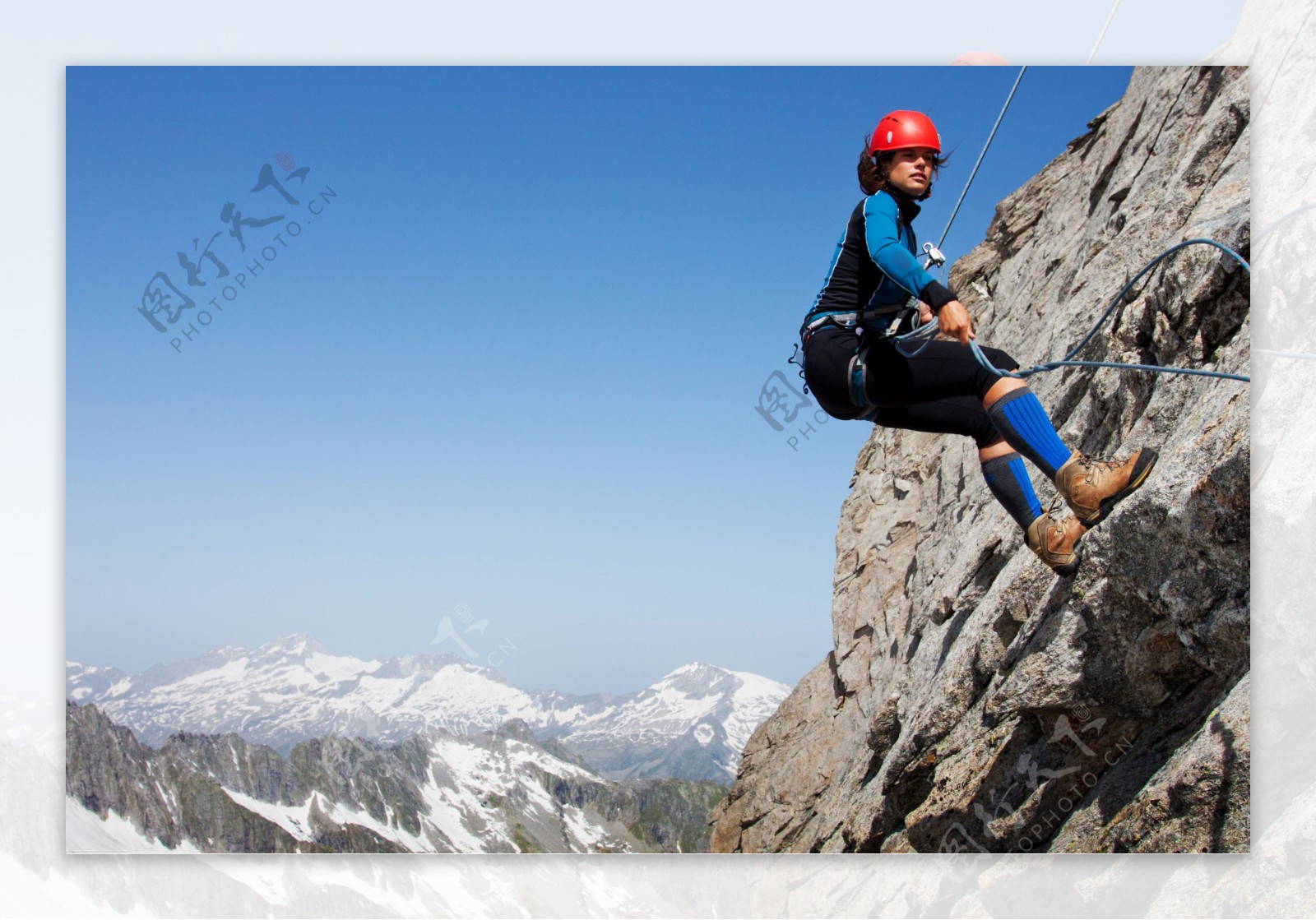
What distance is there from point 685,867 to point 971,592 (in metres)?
2.68

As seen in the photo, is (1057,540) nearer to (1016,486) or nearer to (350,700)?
(1016,486)

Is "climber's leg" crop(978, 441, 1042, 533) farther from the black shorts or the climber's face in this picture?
the climber's face

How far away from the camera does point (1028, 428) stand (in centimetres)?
439

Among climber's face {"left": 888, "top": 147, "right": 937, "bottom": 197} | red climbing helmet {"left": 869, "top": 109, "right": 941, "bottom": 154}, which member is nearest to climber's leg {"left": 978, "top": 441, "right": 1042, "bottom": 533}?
climber's face {"left": 888, "top": 147, "right": 937, "bottom": 197}

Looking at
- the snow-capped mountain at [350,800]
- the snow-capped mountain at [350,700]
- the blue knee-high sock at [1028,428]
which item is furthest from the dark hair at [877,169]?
the snow-capped mountain at [350,700]

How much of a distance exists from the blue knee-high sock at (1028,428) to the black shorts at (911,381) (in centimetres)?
15

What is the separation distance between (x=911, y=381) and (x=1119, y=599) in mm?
1535

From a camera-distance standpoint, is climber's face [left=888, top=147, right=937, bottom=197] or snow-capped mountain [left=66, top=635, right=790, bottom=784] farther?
snow-capped mountain [left=66, top=635, right=790, bottom=784]

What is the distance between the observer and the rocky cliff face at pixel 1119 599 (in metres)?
4.44

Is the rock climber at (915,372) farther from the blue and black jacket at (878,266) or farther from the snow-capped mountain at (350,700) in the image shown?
the snow-capped mountain at (350,700)

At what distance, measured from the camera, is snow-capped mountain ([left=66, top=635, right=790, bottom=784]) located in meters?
7.67

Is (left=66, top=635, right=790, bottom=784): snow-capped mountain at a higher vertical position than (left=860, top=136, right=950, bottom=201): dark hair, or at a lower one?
lower

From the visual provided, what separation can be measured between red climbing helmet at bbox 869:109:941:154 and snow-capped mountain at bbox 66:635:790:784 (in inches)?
234

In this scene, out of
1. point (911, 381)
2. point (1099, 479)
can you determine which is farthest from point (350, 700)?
point (1099, 479)
